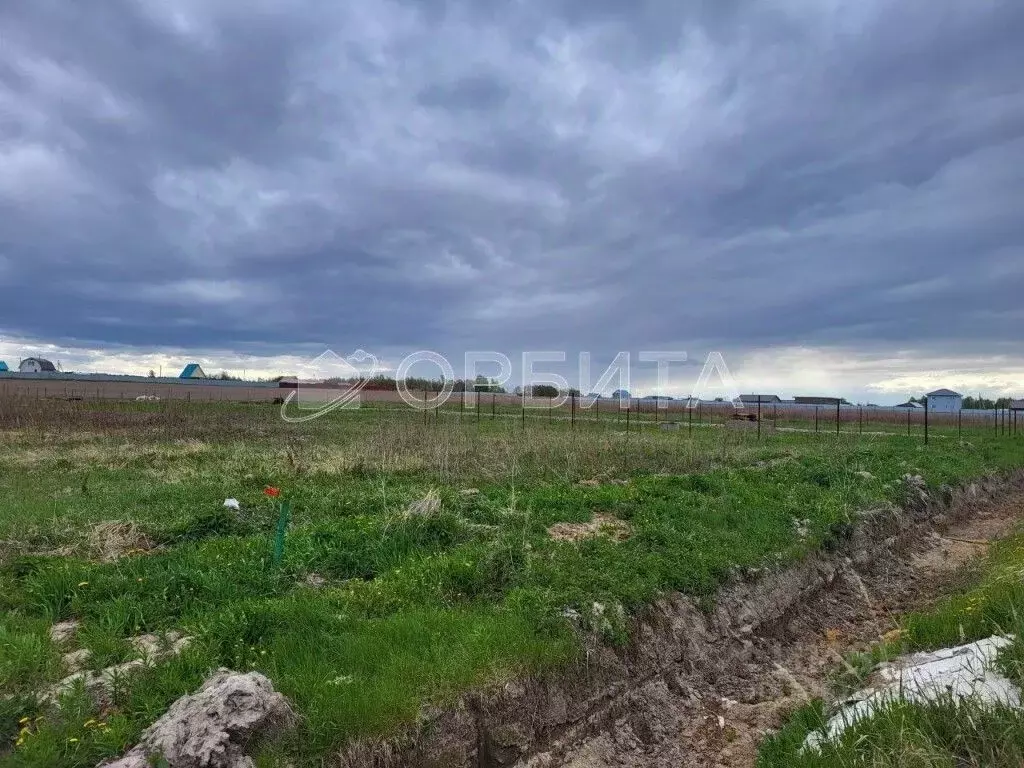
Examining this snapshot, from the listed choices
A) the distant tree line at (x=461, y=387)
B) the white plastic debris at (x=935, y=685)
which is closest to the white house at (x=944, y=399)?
the distant tree line at (x=461, y=387)

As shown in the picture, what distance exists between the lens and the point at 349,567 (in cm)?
593

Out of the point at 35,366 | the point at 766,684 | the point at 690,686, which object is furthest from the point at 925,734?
the point at 35,366

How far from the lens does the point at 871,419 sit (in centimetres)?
5250

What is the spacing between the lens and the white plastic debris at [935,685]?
11.2ft

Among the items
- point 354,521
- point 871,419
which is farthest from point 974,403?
point 354,521

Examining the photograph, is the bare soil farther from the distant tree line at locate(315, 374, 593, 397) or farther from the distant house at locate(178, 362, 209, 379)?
the distant house at locate(178, 362, 209, 379)

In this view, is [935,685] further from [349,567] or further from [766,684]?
[349,567]

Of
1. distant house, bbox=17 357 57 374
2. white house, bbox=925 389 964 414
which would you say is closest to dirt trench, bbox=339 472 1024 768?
white house, bbox=925 389 964 414

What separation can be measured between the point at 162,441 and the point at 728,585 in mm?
16608

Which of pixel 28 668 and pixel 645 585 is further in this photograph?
pixel 645 585

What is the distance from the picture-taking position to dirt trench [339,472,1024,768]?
3902mm

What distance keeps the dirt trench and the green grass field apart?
0.56 ft

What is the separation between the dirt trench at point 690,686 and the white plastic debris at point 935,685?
1.17 feet

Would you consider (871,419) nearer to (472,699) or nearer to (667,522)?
(667,522)
